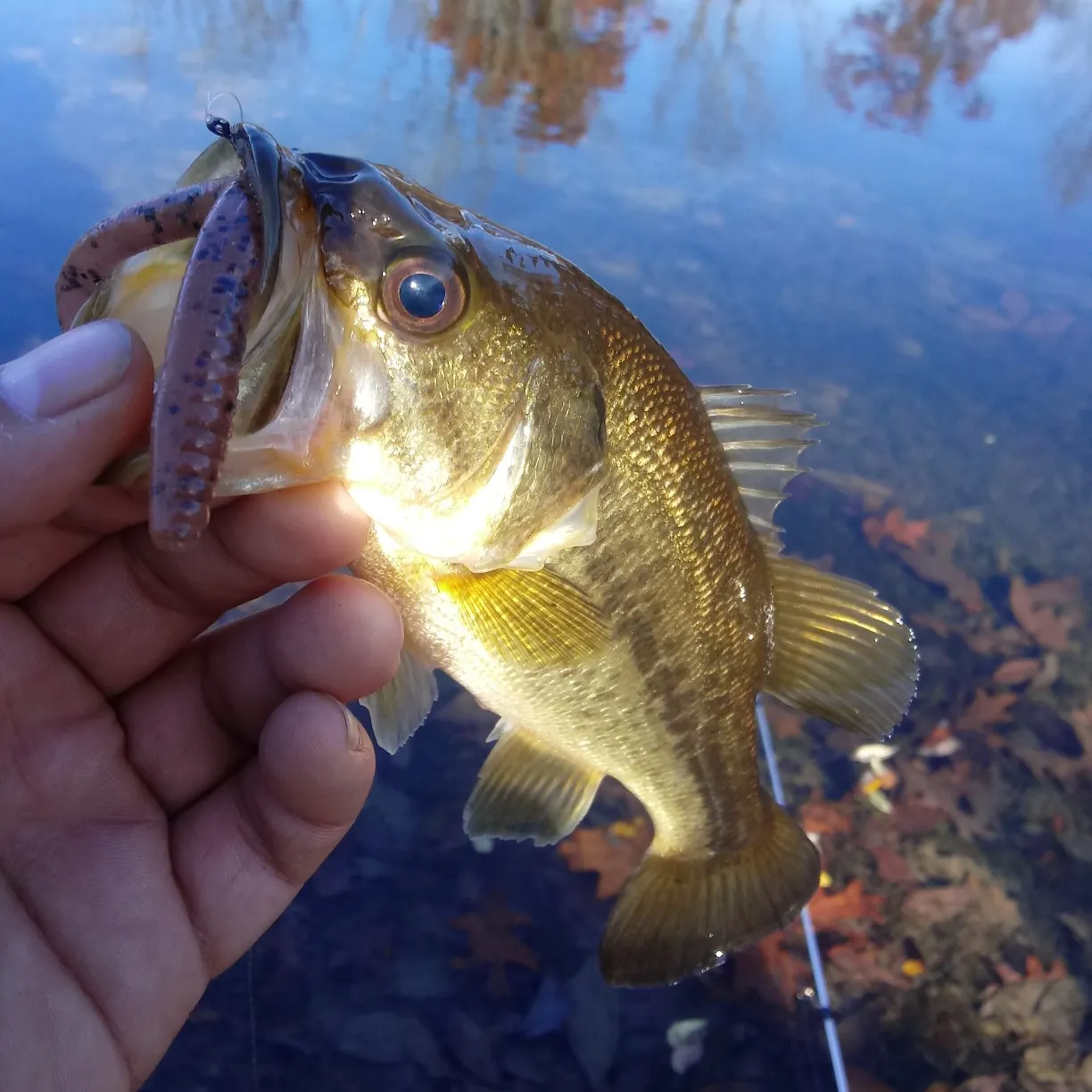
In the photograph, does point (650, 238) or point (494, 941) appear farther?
point (650, 238)

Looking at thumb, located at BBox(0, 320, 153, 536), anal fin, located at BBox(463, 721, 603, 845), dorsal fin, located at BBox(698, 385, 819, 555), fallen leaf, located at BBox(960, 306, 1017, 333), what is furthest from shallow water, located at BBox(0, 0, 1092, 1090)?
thumb, located at BBox(0, 320, 153, 536)

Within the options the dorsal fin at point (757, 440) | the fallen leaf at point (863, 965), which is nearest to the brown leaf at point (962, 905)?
the fallen leaf at point (863, 965)

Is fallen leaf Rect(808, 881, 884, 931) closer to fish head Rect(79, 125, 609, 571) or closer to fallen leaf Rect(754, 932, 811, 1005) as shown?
fallen leaf Rect(754, 932, 811, 1005)

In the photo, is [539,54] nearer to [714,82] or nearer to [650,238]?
[714,82]

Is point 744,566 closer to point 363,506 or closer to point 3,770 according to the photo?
point 363,506

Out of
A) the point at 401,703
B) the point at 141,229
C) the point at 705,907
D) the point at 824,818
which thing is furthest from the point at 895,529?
the point at 141,229

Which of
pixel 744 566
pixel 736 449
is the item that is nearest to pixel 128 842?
pixel 744 566
